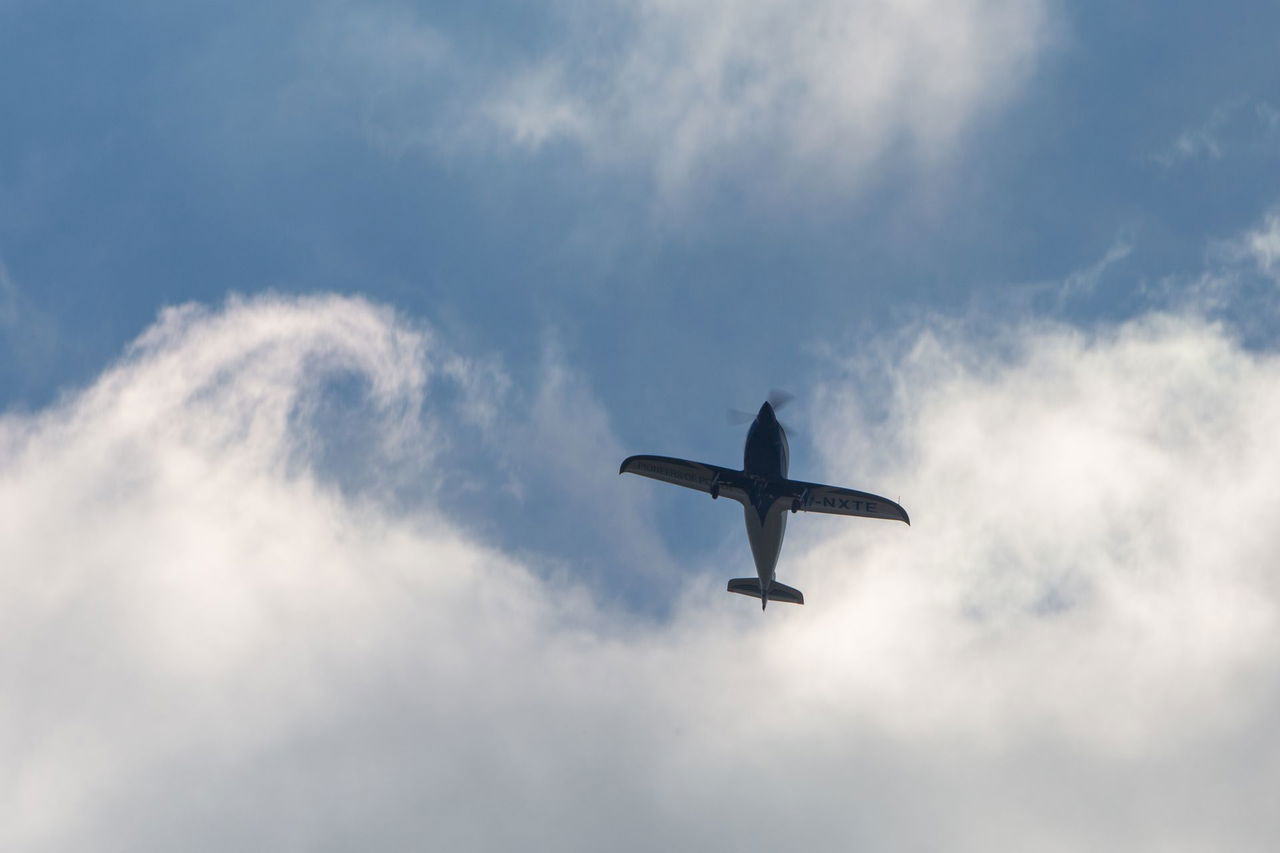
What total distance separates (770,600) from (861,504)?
21612mm

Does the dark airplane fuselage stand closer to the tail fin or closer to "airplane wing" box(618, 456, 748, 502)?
"airplane wing" box(618, 456, 748, 502)

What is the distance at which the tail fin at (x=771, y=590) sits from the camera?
145875mm

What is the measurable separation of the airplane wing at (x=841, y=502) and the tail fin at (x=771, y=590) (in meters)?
17.2

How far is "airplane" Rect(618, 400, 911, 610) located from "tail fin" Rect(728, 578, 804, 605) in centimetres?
1094

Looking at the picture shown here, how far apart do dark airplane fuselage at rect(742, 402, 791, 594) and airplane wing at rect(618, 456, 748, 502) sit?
1.46 metres

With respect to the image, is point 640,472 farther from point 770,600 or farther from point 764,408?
point 770,600

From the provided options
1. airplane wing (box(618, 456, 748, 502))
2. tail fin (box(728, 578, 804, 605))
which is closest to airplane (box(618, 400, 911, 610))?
airplane wing (box(618, 456, 748, 502))

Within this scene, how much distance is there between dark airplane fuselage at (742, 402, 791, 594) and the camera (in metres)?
128

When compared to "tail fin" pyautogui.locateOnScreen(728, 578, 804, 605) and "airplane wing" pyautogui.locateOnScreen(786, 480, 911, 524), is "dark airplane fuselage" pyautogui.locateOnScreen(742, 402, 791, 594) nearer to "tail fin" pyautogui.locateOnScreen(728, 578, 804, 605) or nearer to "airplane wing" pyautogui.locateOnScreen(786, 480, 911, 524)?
"airplane wing" pyautogui.locateOnScreen(786, 480, 911, 524)

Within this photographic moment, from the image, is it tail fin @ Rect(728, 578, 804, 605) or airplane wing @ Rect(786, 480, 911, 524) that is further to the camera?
tail fin @ Rect(728, 578, 804, 605)

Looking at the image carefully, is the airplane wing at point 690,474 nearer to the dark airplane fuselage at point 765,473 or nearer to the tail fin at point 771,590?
the dark airplane fuselage at point 765,473

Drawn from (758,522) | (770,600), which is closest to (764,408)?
(758,522)

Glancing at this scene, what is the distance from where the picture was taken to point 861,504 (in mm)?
131500

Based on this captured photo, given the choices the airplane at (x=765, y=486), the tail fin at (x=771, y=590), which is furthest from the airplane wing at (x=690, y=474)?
the tail fin at (x=771, y=590)
